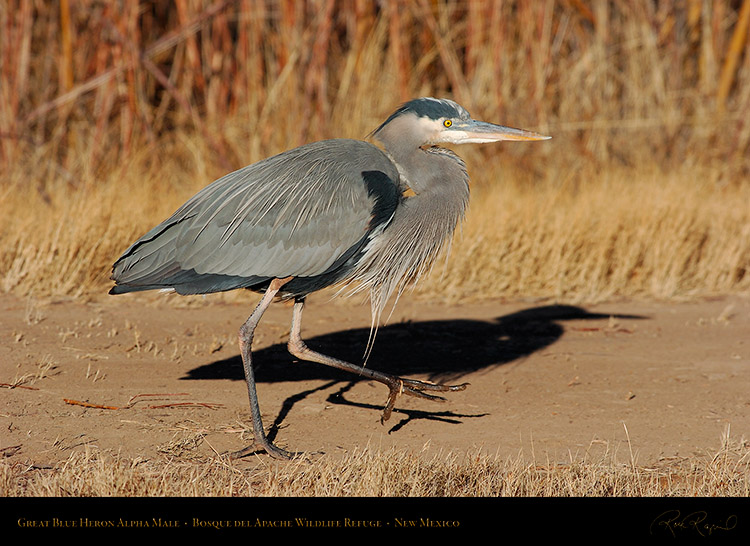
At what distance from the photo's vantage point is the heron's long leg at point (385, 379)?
4660mm

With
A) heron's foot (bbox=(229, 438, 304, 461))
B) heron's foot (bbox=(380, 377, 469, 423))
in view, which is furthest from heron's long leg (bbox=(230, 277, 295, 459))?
heron's foot (bbox=(380, 377, 469, 423))

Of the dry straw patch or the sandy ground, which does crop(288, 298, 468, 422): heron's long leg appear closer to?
the sandy ground

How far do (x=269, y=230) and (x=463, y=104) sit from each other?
5.07m

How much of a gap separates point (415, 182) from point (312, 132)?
→ 13.7 ft

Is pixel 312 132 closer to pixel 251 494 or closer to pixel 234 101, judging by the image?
pixel 234 101

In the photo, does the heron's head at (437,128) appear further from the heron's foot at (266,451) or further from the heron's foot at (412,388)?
the heron's foot at (266,451)

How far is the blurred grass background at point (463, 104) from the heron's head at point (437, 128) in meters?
2.38

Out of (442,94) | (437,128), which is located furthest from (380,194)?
(442,94)

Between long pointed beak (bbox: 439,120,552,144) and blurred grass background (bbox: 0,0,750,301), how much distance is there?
7.73 feet

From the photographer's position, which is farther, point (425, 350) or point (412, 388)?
point (425, 350)

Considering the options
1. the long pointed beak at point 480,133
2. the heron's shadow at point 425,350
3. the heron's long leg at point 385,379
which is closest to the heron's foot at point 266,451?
the heron's shadow at point 425,350

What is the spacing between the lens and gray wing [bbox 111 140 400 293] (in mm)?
4539

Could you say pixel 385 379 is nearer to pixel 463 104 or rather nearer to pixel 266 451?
pixel 266 451

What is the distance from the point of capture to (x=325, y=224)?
179 inches
